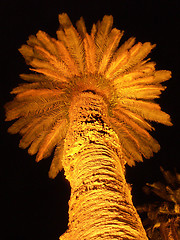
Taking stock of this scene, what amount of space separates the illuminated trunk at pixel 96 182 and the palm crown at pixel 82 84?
0.70 meters

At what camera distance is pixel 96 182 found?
4.01 meters

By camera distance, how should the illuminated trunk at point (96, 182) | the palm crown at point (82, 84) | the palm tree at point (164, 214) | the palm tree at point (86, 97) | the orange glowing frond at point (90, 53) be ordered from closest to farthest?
the illuminated trunk at point (96, 182)
the palm tree at point (86, 97)
the orange glowing frond at point (90, 53)
the palm crown at point (82, 84)
the palm tree at point (164, 214)

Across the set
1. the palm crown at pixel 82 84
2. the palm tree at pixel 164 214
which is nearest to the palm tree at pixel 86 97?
the palm crown at pixel 82 84

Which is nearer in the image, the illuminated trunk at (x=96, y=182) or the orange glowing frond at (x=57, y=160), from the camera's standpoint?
the illuminated trunk at (x=96, y=182)

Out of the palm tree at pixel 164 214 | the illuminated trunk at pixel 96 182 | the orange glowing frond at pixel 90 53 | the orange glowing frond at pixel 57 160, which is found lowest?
the palm tree at pixel 164 214

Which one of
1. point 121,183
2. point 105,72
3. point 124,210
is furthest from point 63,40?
point 124,210

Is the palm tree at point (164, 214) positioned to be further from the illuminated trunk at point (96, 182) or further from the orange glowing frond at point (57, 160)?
the illuminated trunk at point (96, 182)

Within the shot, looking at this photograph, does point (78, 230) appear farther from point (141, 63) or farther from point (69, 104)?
point (141, 63)

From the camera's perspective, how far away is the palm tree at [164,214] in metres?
10.3

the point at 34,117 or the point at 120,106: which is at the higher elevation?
the point at 120,106

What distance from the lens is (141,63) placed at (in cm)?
650

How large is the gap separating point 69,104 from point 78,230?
333cm

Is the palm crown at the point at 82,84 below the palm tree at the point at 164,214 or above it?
above

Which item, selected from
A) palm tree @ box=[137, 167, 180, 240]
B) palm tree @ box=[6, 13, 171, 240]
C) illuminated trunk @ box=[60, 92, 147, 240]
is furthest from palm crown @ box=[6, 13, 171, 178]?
palm tree @ box=[137, 167, 180, 240]
